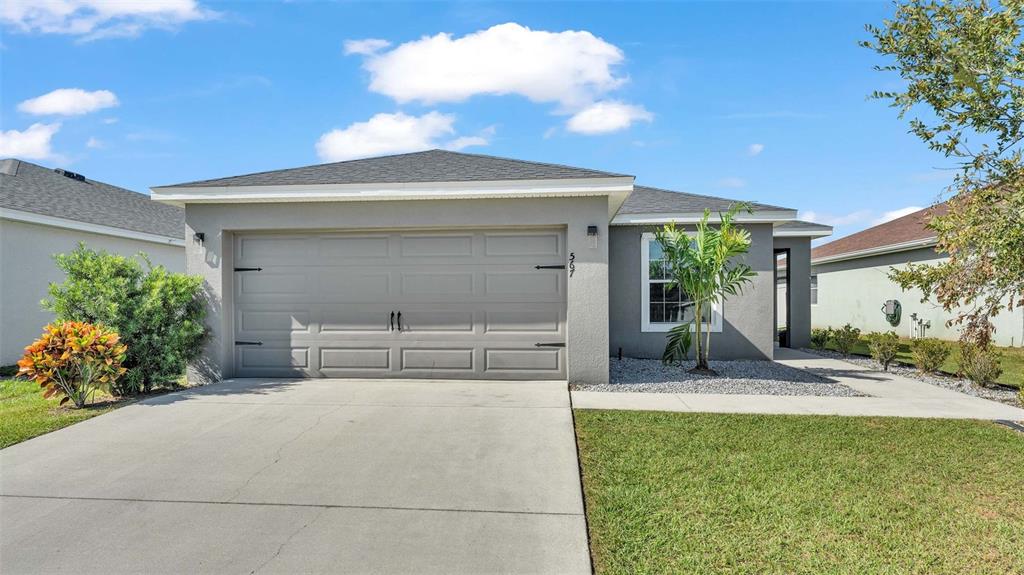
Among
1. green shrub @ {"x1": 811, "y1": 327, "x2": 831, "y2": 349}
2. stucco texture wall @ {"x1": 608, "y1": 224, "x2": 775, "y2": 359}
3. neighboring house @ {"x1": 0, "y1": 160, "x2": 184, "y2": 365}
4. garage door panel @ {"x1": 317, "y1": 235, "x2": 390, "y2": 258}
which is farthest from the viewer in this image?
green shrub @ {"x1": 811, "y1": 327, "x2": 831, "y2": 349}

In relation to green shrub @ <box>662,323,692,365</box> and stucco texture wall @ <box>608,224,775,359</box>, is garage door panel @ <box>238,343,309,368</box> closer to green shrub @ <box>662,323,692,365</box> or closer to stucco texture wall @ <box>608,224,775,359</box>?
stucco texture wall @ <box>608,224,775,359</box>

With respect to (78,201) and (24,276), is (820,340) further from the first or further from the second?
(78,201)

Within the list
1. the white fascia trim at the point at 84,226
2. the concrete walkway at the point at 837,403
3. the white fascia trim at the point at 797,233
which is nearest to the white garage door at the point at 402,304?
the concrete walkway at the point at 837,403

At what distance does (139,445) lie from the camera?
4746mm

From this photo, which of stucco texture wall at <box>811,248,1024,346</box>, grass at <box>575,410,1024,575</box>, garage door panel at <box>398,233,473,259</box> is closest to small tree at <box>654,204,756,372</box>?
grass at <box>575,410,1024,575</box>

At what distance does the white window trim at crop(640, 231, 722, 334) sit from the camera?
10242 mm

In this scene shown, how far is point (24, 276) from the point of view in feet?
32.2

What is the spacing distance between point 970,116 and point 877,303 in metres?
13.1

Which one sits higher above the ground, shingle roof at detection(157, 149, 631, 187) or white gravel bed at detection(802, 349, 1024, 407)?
shingle roof at detection(157, 149, 631, 187)

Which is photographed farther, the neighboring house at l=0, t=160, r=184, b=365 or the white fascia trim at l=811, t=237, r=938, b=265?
the white fascia trim at l=811, t=237, r=938, b=265

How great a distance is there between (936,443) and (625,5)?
7616 millimetres

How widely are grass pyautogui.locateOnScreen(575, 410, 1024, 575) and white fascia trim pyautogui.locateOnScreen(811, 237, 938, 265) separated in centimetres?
1103

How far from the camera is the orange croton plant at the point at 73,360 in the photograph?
5898 millimetres

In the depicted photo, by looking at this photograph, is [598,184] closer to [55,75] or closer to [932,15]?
[932,15]
